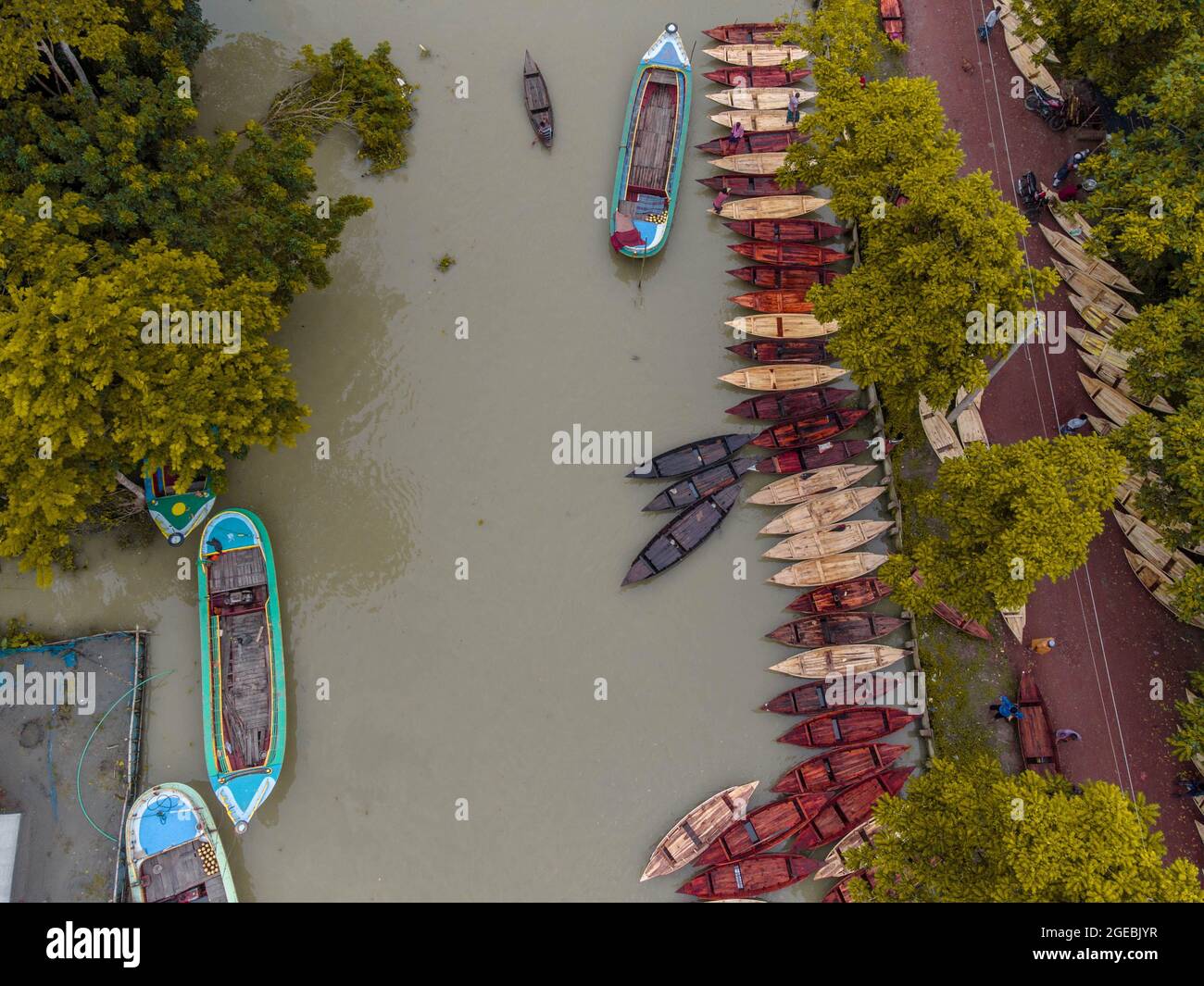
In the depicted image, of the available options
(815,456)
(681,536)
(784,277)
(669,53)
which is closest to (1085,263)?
(784,277)

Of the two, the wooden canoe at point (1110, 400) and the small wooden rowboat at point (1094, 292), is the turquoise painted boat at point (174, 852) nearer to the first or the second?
the wooden canoe at point (1110, 400)

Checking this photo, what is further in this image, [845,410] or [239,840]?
[845,410]

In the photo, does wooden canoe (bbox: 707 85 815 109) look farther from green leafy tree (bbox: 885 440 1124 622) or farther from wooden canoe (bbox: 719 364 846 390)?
green leafy tree (bbox: 885 440 1124 622)

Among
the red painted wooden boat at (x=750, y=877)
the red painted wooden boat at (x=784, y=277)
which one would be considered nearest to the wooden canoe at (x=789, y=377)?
the red painted wooden boat at (x=784, y=277)

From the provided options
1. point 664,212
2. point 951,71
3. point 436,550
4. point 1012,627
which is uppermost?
point 951,71

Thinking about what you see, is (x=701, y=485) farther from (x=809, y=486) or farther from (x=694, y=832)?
(x=694, y=832)

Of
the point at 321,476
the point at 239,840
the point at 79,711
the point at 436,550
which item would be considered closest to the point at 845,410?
the point at 436,550

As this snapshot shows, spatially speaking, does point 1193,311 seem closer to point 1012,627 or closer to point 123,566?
point 1012,627

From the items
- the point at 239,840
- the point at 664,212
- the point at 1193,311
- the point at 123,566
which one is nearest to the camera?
the point at 1193,311
